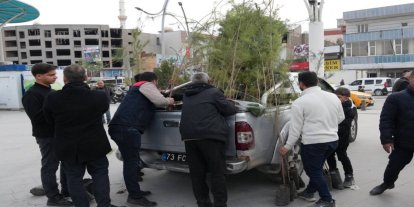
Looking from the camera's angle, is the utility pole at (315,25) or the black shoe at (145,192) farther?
the utility pole at (315,25)

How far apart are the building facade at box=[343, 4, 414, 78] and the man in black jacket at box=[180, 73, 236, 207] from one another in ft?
139

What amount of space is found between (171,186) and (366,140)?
554 centimetres

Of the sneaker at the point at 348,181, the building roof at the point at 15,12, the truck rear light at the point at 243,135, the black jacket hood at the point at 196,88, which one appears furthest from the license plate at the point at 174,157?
the building roof at the point at 15,12

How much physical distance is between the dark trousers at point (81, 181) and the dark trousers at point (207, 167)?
0.98 metres

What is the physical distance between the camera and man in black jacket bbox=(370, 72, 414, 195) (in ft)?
14.9

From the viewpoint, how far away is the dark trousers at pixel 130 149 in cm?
478

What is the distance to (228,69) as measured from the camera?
19.1ft

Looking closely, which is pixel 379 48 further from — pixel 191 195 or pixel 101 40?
pixel 101 40

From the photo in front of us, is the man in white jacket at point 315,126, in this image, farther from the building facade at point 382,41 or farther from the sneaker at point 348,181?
the building facade at point 382,41

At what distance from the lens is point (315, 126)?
4.38 m

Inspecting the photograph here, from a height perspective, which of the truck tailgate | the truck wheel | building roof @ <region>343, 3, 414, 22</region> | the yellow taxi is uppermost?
building roof @ <region>343, 3, 414, 22</region>

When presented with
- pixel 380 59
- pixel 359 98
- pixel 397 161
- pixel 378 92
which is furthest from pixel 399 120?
pixel 380 59

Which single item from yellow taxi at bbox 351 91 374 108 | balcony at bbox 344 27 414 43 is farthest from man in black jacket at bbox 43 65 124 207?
balcony at bbox 344 27 414 43

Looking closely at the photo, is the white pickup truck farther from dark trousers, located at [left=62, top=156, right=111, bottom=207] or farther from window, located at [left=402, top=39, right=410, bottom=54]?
window, located at [left=402, top=39, right=410, bottom=54]
